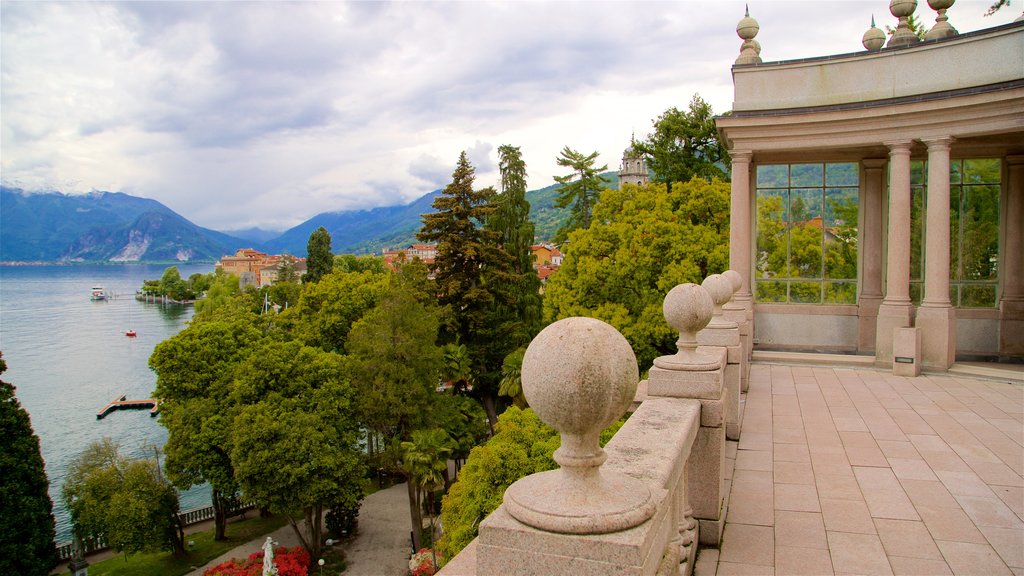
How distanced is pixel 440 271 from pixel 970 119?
80.3ft

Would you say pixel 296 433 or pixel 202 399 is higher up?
pixel 202 399

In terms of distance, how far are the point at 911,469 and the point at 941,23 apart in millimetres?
12562

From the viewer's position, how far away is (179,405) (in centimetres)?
2694

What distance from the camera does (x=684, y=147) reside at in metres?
42.3

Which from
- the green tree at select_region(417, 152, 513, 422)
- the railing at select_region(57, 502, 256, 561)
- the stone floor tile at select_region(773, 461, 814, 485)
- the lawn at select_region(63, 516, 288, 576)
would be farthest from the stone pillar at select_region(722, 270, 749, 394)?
the lawn at select_region(63, 516, 288, 576)

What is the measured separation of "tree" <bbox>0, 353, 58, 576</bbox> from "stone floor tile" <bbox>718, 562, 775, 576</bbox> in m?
25.0

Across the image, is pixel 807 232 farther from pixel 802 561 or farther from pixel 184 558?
pixel 184 558

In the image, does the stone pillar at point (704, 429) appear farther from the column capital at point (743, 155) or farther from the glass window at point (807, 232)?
the glass window at point (807, 232)

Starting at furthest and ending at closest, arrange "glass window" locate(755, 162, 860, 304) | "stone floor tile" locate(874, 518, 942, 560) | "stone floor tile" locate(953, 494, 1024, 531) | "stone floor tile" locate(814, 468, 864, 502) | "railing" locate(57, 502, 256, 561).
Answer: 1. "railing" locate(57, 502, 256, 561)
2. "glass window" locate(755, 162, 860, 304)
3. "stone floor tile" locate(814, 468, 864, 502)
4. "stone floor tile" locate(953, 494, 1024, 531)
5. "stone floor tile" locate(874, 518, 942, 560)

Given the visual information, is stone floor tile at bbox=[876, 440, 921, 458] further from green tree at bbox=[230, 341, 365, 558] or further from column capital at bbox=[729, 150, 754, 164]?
green tree at bbox=[230, 341, 365, 558]

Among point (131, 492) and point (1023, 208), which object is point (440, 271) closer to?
point (131, 492)

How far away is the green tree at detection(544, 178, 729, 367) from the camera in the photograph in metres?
26.2

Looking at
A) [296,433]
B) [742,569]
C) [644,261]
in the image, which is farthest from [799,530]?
[296,433]

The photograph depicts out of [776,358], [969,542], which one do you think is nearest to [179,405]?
[776,358]
